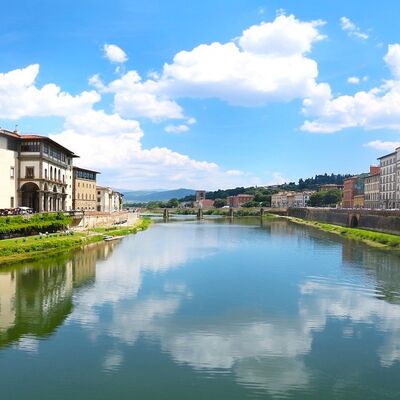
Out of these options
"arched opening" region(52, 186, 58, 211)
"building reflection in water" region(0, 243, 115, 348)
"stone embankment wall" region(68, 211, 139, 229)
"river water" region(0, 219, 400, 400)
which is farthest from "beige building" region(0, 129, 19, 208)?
"river water" region(0, 219, 400, 400)

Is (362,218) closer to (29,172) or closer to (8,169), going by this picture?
(29,172)

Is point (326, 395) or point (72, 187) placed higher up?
point (72, 187)

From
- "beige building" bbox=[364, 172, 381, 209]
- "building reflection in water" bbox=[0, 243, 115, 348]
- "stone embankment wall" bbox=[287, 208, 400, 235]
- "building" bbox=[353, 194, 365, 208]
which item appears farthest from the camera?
"building" bbox=[353, 194, 365, 208]

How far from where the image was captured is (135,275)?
3562 centimetres

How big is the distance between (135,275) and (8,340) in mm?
16506

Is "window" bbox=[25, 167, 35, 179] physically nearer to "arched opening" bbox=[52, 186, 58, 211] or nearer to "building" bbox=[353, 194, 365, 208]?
"arched opening" bbox=[52, 186, 58, 211]

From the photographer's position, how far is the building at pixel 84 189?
8681cm

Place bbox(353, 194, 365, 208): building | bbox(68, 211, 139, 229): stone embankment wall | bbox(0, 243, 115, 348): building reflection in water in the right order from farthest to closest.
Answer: bbox(353, 194, 365, 208): building
bbox(68, 211, 139, 229): stone embankment wall
bbox(0, 243, 115, 348): building reflection in water

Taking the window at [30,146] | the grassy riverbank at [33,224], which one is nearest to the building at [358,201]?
the grassy riverbank at [33,224]

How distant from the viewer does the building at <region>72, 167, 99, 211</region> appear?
285 ft

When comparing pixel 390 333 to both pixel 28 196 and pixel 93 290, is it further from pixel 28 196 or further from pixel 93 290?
pixel 28 196

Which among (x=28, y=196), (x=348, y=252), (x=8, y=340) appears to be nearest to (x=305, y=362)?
(x=8, y=340)

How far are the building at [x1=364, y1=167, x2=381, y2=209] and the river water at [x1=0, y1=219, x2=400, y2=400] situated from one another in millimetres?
75719

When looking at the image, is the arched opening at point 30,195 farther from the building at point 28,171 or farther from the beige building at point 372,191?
the beige building at point 372,191
